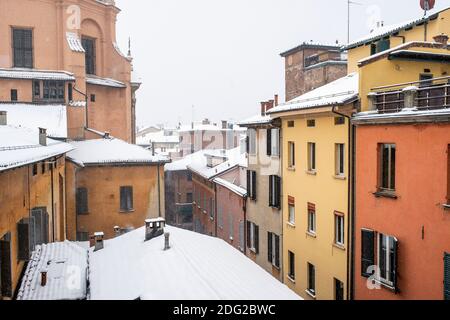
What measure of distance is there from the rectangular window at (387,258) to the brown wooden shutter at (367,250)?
0.21 metres

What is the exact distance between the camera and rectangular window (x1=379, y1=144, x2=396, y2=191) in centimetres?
1286

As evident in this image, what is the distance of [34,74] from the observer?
31297 millimetres

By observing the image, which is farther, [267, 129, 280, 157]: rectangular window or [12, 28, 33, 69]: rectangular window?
[12, 28, 33, 69]: rectangular window

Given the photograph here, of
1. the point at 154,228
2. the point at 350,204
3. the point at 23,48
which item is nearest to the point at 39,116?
the point at 23,48

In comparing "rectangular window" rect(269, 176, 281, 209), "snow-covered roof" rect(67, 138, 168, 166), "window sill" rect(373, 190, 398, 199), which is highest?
"snow-covered roof" rect(67, 138, 168, 166)

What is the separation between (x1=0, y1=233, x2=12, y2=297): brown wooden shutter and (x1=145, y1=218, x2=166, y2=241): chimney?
270 inches

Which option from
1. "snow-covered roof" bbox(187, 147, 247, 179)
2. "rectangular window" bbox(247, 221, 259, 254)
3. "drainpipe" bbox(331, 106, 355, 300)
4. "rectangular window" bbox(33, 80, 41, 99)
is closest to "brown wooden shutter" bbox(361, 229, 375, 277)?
"drainpipe" bbox(331, 106, 355, 300)

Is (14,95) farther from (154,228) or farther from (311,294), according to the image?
(311,294)

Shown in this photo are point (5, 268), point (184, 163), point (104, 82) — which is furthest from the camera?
point (184, 163)

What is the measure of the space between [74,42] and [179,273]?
85.3 feet

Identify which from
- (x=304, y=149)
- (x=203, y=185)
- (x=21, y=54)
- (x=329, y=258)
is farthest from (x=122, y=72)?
(x=329, y=258)

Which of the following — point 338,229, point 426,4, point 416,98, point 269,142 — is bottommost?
point 338,229

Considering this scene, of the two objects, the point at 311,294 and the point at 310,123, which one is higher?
the point at 310,123

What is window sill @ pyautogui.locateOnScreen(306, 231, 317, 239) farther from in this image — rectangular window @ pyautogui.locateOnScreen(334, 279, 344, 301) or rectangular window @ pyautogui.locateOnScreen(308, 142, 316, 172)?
rectangular window @ pyautogui.locateOnScreen(308, 142, 316, 172)
